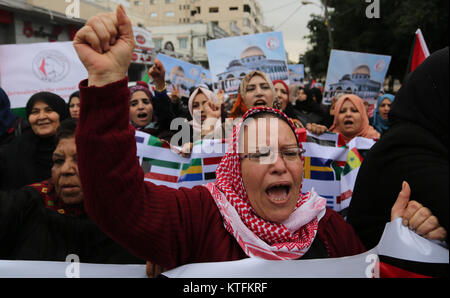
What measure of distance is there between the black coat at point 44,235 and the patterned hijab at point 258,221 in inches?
25.1

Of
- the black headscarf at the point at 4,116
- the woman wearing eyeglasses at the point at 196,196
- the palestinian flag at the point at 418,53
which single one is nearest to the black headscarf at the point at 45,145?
the black headscarf at the point at 4,116

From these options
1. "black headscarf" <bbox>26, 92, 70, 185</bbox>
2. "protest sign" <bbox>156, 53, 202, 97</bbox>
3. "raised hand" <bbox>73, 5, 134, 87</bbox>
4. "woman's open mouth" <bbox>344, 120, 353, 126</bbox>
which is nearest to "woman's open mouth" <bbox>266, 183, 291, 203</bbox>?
"raised hand" <bbox>73, 5, 134, 87</bbox>

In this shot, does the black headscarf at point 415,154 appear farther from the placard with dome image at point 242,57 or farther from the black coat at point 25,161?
the placard with dome image at point 242,57

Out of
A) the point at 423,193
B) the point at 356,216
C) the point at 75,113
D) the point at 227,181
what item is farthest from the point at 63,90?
the point at 423,193

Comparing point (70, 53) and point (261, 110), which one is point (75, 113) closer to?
point (70, 53)

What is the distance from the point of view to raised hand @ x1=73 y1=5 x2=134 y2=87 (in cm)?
114

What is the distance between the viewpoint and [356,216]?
1.66m

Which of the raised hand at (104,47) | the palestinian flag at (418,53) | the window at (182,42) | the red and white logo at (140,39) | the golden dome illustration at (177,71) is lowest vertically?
the raised hand at (104,47)

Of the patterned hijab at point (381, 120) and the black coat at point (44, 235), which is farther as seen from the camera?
the patterned hijab at point (381, 120)

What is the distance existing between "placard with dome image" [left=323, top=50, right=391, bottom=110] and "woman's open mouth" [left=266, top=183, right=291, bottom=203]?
4.80 metres

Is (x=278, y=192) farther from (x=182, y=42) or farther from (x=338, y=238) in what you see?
(x=182, y=42)

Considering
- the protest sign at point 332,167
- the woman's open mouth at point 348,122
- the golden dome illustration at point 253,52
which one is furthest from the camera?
the golden dome illustration at point 253,52

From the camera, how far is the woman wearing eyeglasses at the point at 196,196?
3.80 ft

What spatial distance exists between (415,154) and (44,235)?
5.40ft
